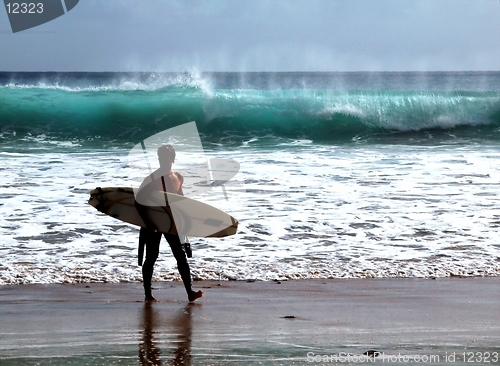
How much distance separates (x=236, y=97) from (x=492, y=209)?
17.5 meters

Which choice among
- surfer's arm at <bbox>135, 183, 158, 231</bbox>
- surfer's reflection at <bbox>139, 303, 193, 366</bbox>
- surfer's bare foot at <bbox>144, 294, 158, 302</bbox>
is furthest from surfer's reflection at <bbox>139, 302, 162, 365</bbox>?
surfer's arm at <bbox>135, 183, 158, 231</bbox>

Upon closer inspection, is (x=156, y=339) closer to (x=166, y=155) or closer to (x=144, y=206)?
(x=144, y=206)

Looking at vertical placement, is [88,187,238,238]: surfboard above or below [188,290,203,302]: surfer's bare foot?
above

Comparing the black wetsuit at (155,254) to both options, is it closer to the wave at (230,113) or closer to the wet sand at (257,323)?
the wet sand at (257,323)

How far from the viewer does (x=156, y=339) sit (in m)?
4.29

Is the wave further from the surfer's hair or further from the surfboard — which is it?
the surfer's hair

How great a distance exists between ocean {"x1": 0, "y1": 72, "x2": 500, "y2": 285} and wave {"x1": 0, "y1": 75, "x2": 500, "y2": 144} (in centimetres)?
9

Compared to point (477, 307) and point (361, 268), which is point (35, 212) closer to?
point (361, 268)

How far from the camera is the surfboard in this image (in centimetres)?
548

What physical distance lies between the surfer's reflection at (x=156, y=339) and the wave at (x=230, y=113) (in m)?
15.8

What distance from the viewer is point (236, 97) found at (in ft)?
85.5

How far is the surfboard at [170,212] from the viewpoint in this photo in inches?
216

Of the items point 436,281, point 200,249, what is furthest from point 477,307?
point 200,249

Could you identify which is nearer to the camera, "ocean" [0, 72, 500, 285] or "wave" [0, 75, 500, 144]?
"ocean" [0, 72, 500, 285]
